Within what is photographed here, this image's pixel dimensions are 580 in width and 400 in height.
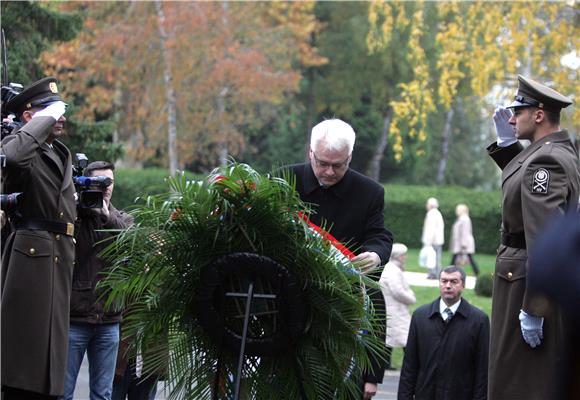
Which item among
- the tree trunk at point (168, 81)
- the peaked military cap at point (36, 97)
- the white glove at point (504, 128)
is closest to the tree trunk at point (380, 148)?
the tree trunk at point (168, 81)

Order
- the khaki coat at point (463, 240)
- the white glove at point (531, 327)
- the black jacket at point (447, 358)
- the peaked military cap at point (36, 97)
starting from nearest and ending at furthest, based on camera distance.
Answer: the white glove at point (531, 327)
the peaked military cap at point (36, 97)
the black jacket at point (447, 358)
the khaki coat at point (463, 240)

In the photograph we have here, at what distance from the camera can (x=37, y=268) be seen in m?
6.52

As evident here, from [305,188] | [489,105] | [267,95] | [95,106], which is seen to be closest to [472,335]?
[305,188]

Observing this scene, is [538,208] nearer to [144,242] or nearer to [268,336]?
[268,336]

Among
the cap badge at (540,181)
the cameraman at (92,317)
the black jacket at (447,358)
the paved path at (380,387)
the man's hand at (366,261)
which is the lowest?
the paved path at (380,387)

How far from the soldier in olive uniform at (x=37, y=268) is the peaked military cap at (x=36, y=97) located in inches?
6.6

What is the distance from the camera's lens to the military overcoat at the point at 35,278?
6434 millimetres

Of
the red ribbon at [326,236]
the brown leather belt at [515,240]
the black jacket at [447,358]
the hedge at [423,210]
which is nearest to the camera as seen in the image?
the red ribbon at [326,236]

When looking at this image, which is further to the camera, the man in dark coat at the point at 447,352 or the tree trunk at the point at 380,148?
the tree trunk at the point at 380,148

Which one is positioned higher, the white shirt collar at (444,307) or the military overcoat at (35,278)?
the military overcoat at (35,278)

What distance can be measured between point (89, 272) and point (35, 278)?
5.21 feet

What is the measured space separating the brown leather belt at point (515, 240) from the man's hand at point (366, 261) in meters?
0.81

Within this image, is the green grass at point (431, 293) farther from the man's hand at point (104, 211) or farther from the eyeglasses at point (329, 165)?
the eyeglasses at point (329, 165)

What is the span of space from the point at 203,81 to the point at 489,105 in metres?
16.9
